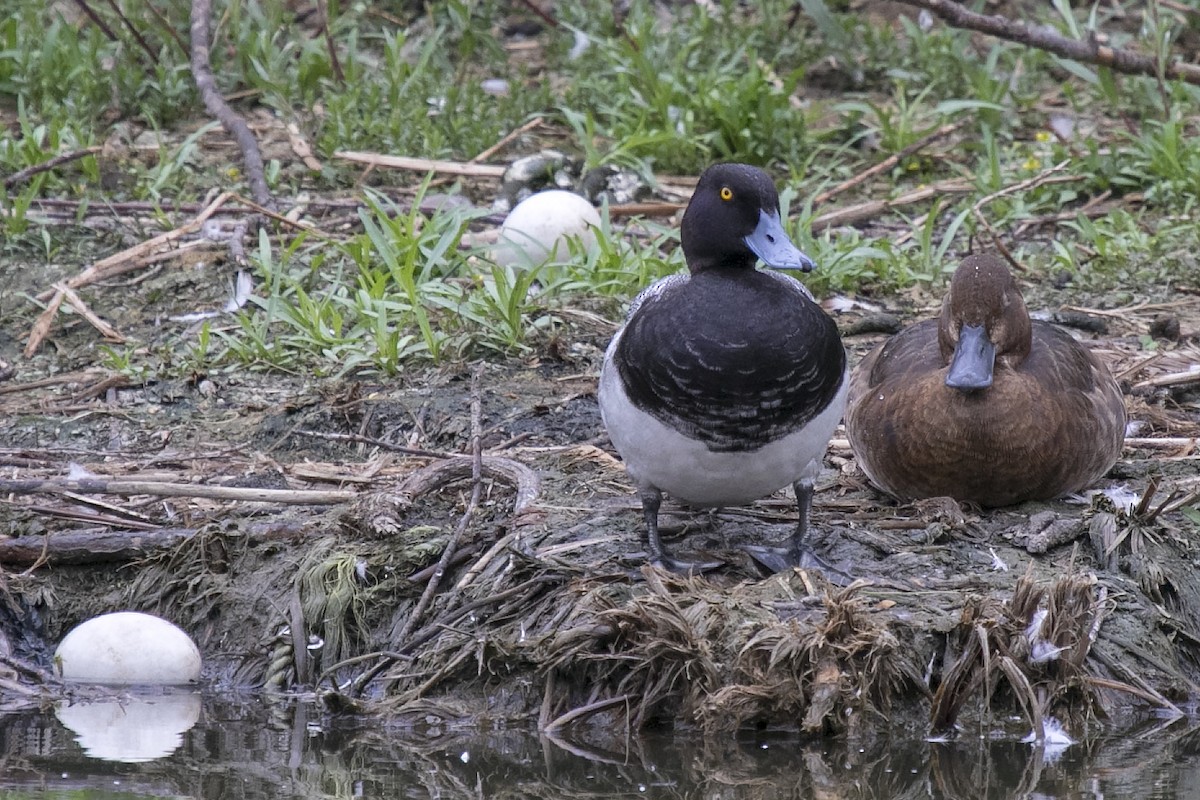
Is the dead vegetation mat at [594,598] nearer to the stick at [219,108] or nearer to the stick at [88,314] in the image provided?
the stick at [88,314]

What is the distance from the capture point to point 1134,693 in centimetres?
419

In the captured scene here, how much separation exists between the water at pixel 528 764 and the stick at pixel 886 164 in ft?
13.4

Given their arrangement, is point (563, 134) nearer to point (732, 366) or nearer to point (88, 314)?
point (88, 314)

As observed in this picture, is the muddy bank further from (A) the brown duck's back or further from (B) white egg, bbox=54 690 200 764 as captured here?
(B) white egg, bbox=54 690 200 764

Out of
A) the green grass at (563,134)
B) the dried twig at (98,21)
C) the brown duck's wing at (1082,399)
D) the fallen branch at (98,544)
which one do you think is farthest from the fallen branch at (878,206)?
the dried twig at (98,21)

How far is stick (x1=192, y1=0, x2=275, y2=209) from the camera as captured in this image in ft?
25.2

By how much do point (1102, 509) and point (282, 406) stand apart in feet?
9.39

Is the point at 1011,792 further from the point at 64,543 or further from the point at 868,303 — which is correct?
the point at 868,303

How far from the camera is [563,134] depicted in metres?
8.59

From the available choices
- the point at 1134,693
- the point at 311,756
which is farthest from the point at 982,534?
the point at 311,756

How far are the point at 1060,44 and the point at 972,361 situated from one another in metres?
3.38

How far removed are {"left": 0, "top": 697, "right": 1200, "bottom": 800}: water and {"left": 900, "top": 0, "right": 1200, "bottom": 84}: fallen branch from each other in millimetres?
4130

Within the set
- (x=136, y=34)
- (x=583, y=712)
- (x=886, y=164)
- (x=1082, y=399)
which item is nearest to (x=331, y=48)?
(x=136, y=34)

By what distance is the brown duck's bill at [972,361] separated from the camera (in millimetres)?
4922
